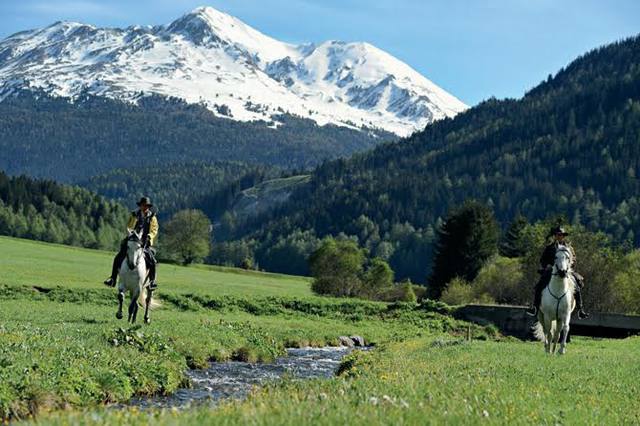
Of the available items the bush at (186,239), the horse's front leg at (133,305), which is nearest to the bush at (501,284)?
the horse's front leg at (133,305)

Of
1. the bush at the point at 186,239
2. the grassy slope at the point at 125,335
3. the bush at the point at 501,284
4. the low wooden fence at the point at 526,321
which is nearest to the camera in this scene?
the grassy slope at the point at 125,335

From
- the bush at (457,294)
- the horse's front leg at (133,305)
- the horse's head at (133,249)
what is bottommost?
the horse's front leg at (133,305)

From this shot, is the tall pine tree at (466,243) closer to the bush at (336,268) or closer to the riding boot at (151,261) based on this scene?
the bush at (336,268)

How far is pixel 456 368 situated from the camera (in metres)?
20.2

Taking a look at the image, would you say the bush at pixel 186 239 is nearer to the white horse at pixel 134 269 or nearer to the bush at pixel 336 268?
the bush at pixel 336 268

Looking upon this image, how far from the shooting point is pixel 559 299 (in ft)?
90.4

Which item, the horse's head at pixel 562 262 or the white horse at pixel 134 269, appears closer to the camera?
the horse's head at pixel 562 262

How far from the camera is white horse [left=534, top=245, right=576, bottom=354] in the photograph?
88.0 feet

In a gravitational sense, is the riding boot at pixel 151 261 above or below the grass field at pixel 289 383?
above

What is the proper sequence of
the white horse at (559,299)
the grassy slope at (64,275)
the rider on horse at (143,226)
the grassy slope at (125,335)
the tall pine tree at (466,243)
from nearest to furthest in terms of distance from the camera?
1. the grassy slope at (125,335)
2. the white horse at (559,299)
3. the rider on horse at (143,226)
4. the grassy slope at (64,275)
5. the tall pine tree at (466,243)

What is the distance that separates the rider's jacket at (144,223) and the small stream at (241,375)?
226 inches

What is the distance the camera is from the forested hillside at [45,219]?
559 ft

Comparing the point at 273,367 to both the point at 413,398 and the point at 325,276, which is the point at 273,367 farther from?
the point at 325,276

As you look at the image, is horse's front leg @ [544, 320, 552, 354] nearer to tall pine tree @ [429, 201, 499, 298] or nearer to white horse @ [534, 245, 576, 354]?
white horse @ [534, 245, 576, 354]
